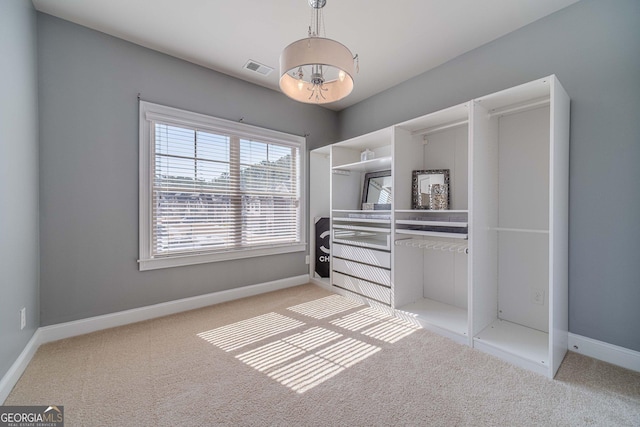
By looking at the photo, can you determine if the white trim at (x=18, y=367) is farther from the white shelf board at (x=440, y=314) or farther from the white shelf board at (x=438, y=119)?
the white shelf board at (x=438, y=119)

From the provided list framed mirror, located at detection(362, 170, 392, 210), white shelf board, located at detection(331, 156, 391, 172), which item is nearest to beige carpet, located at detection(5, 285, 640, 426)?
framed mirror, located at detection(362, 170, 392, 210)

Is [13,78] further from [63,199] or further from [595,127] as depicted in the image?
[595,127]

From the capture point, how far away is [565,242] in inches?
76.2

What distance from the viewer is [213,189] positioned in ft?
9.58

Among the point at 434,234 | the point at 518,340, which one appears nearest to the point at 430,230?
the point at 434,234

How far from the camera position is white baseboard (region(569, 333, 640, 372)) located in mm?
1734

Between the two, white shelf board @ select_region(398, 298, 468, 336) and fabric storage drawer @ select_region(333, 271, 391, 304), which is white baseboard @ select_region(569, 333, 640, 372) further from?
fabric storage drawer @ select_region(333, 271, 391, 304)

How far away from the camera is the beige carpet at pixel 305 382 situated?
53.8 inches

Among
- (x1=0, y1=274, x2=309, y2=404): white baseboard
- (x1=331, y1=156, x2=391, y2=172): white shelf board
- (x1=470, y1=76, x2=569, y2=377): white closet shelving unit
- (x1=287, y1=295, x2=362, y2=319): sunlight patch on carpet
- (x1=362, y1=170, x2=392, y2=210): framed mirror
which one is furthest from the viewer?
(x1=362, y1=170, x2=392, y2=210): framed mirror

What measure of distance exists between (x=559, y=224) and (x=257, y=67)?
3.05 meters

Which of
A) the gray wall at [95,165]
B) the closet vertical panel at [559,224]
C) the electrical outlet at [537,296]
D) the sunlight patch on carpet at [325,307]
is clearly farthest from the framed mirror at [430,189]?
the gray wall at [95,165]

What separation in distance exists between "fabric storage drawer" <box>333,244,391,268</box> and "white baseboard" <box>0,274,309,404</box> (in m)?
0.92

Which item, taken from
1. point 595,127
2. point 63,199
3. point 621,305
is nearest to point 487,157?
point 595,127
